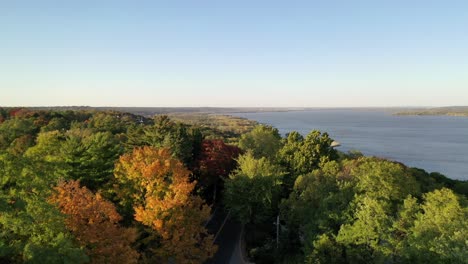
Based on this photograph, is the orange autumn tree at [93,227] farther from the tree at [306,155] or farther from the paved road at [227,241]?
the tree at [306,155]

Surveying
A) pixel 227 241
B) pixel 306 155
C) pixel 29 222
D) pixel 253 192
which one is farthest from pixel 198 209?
pixel 306 155

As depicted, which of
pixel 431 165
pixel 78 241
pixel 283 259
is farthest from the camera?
pixel 431 165

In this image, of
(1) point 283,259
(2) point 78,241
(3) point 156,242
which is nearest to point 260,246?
(1) point 283,259

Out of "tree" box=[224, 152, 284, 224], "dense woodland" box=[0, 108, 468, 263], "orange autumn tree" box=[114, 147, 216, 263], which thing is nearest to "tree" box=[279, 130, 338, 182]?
"dense woodland" box=[0, 108, 468, 263]

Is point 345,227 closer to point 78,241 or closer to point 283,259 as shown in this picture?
point 283,259

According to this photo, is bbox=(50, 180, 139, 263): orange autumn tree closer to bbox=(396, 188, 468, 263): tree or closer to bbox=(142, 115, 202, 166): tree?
bbox=(396, 188, 468, 263): tree

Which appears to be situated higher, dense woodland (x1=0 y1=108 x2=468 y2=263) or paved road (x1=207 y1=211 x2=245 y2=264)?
dense woodland (x1=0 y1=108 x2=468 y2=263)
